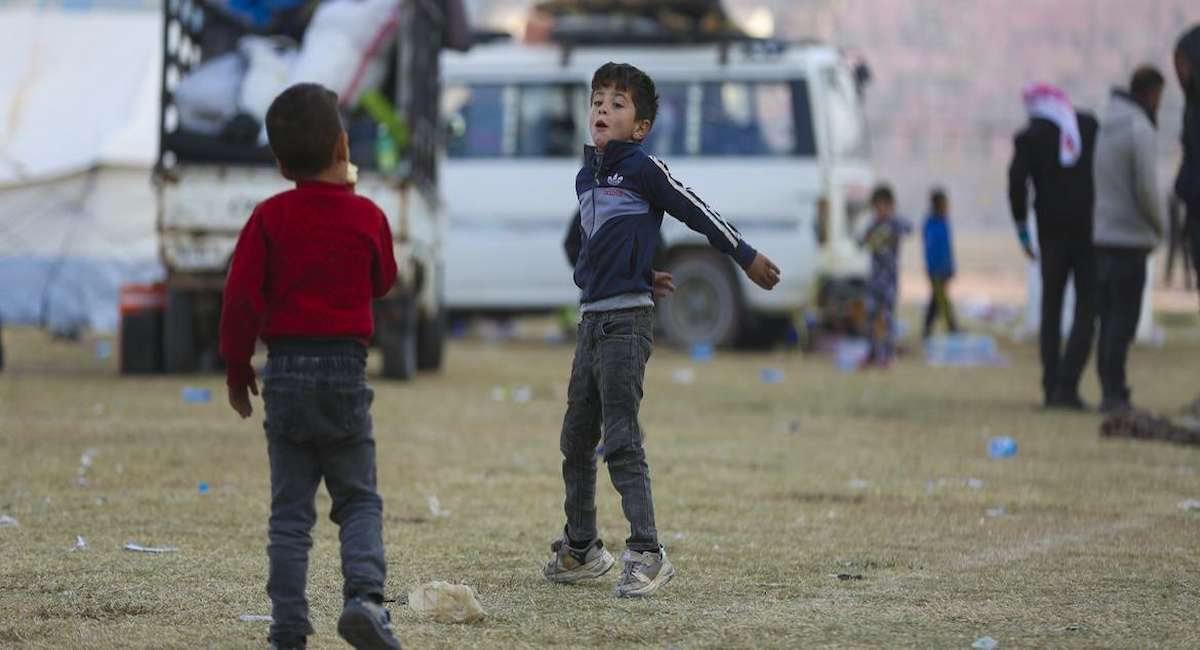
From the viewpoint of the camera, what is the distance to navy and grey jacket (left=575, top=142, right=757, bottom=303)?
6.19 m

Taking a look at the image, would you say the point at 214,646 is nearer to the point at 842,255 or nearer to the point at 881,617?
the point at 881,617

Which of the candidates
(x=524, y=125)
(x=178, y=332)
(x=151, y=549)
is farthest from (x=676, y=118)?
(x=151, y=549)

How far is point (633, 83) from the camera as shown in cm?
618

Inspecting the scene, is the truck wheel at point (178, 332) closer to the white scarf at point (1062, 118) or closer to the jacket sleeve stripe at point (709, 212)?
the white scarf at point (1062, 118)

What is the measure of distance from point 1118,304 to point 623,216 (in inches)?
280

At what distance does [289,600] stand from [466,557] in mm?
2012

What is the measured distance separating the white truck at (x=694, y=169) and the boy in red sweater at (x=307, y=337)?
15449mm

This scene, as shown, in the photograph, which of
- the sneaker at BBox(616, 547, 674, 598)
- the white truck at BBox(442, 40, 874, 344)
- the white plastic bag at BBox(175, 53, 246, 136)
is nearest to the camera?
the sneaker at BBox(616, 547, 674, 598)

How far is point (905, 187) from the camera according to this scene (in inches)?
2325

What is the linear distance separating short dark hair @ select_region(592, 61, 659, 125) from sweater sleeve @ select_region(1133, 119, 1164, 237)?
6947mm

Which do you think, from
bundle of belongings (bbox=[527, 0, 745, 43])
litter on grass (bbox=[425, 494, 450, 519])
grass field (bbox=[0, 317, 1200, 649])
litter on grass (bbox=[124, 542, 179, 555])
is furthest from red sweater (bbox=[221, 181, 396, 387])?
bundle of belongings (bbox=[527, 0, 745, 43])

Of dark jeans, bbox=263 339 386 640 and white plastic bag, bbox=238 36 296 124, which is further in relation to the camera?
white plastic bag, bbox=238 36 296 124

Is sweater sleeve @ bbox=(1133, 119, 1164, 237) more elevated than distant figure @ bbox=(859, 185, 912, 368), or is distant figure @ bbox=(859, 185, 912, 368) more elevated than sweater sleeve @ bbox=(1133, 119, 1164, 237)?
sweater sleeve @ bbox=(1133, 119, 1164, 237)

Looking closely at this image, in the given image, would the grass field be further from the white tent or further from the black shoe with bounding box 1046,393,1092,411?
the white tent
